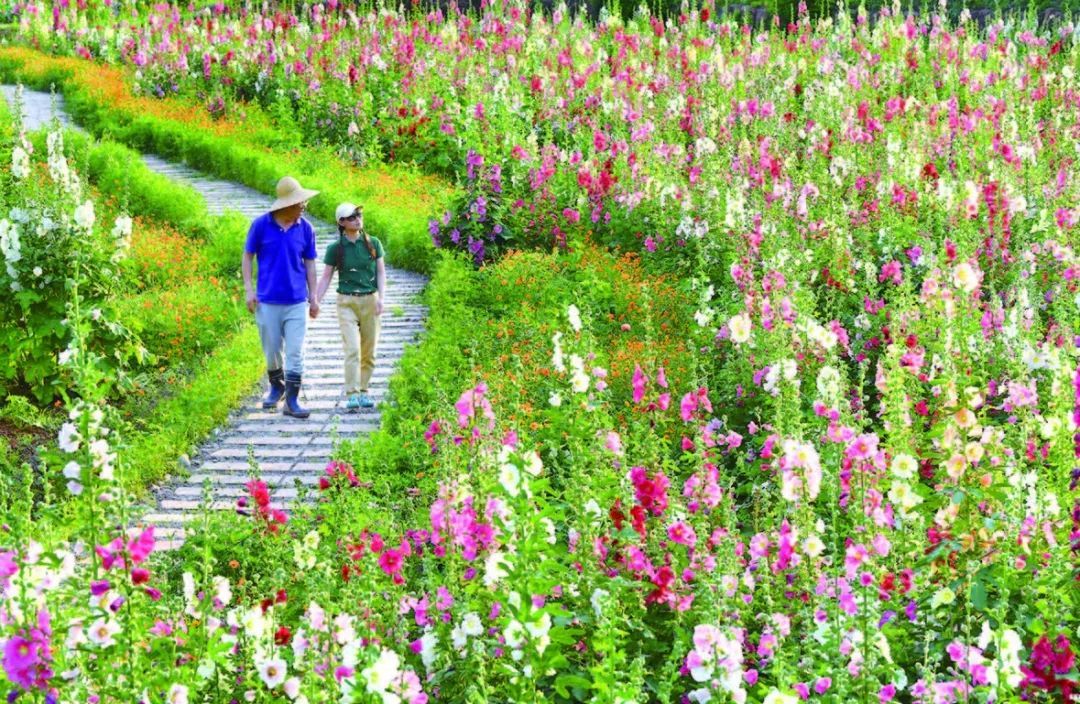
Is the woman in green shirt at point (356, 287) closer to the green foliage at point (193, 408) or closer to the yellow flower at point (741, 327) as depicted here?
the green foliage at point (193, 408)

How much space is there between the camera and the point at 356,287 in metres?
8.34

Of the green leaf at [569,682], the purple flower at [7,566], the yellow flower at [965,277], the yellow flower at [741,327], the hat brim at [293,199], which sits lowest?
the green leaf at [569,682]

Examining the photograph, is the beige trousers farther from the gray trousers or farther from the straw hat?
the straw hat

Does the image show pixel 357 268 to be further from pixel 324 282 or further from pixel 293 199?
pixel 293 199

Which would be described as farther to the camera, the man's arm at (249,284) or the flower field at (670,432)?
the man's arm at (249,284)

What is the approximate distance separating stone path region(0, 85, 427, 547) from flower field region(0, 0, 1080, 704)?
13.8 inches

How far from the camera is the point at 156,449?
7.65m

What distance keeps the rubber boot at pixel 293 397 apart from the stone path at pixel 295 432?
0.05 meters

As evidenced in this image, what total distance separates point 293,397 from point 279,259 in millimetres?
842

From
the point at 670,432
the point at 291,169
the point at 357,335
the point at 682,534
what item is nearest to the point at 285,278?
the point at 357,335

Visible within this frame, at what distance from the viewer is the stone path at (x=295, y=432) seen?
7078mm

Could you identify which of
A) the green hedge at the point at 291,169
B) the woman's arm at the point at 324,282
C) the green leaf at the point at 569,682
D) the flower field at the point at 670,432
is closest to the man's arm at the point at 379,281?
the woman's arm at the point at 324,282

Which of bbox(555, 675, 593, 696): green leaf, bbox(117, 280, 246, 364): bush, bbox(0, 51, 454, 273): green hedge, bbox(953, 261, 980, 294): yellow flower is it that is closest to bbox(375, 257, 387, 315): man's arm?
bbox(117, 280, 246, 364): bush

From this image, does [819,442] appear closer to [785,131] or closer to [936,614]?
[936,614]
